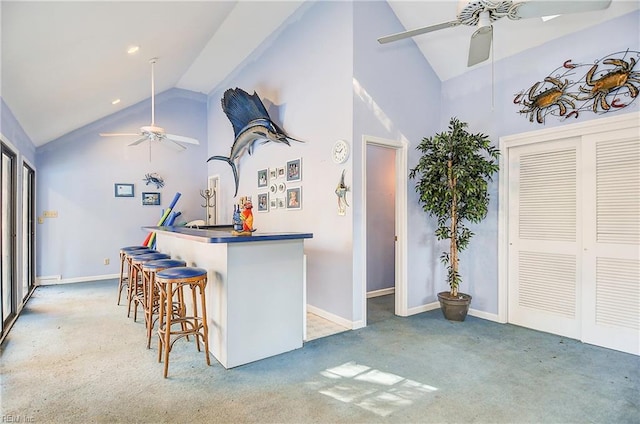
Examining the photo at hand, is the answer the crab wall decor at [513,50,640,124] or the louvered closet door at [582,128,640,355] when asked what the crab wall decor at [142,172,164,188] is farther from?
the louvered closet door at [582,128,640,355]

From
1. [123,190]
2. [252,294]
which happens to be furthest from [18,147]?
Answer: [252,294]

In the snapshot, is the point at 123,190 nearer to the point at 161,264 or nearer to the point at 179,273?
the point at 161,264

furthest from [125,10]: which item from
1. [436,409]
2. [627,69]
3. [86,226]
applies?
[86,226]

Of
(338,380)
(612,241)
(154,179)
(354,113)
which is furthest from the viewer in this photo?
(154,179)

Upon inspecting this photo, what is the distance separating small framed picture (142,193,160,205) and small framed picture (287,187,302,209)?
372 centimetres

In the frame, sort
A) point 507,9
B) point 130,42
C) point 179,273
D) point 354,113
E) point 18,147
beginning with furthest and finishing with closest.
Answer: point 18,147, point 354,113, point 130,42, point 179,273, point 507,9

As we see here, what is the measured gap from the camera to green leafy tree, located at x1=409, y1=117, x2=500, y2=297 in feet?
12.3

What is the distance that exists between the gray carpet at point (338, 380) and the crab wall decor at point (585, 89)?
7.72ft

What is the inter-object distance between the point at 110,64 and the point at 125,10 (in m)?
1.32

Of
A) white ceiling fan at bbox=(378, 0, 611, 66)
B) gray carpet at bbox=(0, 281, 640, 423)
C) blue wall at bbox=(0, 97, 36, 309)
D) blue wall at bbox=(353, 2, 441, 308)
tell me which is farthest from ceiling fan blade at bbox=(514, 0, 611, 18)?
blue wall at bbox=(0, 97, 36, 309)

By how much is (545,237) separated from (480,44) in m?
2.22

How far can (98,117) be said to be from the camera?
6.15 metres

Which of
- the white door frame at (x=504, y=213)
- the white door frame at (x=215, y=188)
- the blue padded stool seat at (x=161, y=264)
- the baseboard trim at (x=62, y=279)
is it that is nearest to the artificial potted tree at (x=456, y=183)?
the white door frame at (x=504, y=213)

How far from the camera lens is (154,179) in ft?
22.7
